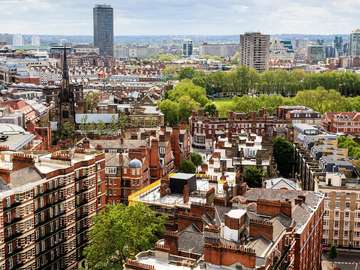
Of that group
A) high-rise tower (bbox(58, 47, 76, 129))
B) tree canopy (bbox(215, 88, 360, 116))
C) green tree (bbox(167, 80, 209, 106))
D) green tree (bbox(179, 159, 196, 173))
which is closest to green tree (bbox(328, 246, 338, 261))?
green tree (bbox(179, 159, 196, 173))

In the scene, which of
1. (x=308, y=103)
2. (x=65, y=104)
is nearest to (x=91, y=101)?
(x=65, y=104)

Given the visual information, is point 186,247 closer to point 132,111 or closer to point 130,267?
point 130,267

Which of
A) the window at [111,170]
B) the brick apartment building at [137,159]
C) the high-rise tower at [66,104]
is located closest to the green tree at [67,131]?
the high-rise tower at [66,104]

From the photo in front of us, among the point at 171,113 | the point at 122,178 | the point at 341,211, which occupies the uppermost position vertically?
the point at 171,113

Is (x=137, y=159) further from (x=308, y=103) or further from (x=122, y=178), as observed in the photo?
(x=308, y=103)

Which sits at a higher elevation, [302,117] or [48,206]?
[302,117]

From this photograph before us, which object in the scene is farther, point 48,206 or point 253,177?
→ point 253,177

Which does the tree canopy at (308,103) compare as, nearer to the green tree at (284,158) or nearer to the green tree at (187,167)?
the green tree at (284,158)
